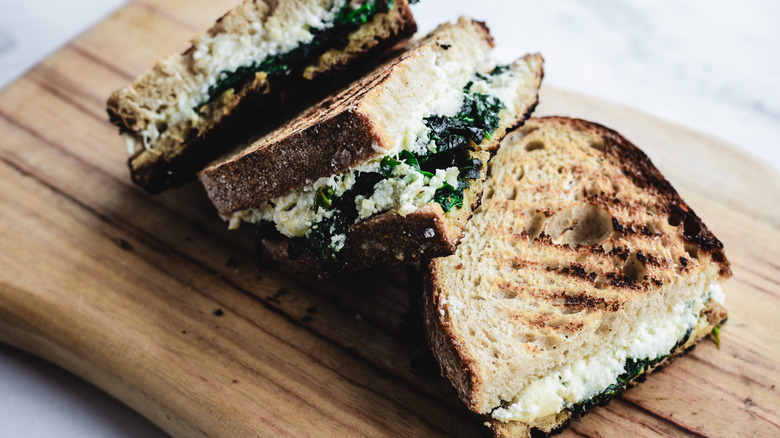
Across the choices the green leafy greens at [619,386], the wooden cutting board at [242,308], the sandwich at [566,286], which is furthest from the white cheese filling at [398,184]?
the green leafy greens at [619,386]

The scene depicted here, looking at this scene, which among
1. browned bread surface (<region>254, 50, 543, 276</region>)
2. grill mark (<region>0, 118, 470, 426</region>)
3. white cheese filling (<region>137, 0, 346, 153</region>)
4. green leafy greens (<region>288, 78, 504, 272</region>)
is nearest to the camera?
browned bread surface (<region>254, 50, 543, 276</region>)

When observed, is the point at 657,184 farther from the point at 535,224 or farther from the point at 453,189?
the point at 453,189

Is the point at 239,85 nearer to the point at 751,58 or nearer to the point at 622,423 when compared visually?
the point at 622,423

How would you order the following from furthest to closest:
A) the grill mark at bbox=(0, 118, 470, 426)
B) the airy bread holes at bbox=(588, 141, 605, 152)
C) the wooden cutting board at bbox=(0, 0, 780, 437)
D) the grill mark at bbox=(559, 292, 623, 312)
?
the airy bread holes at bbox=(588, 141, 605, 152) < the grill mark at bbox=(0, 118, 470, 426) < the wooden cutting board at bbox=(0, 0, 780, 437) < the grill mark at bbox=(559, 292, 623, 312)

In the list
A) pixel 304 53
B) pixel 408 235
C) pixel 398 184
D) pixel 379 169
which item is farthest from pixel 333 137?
pixel 304 53

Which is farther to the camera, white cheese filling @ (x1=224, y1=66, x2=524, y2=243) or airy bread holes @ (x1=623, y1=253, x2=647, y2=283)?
airy bread holes @ (x1=623, y1=253, x2=647, y2=283)

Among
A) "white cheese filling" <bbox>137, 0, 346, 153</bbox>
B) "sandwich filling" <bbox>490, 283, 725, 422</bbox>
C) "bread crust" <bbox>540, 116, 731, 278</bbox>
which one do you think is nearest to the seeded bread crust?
"white cheese filling" <bbox>137, 0, 346, 153</bbox>

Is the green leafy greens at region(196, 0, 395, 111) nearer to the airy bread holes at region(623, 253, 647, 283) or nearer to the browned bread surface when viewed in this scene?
the browned bread surface
